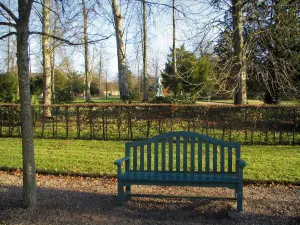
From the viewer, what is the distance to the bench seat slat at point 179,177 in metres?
4.58

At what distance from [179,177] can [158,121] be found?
6.76 meters

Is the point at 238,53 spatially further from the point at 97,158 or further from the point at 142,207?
the point at 142,207

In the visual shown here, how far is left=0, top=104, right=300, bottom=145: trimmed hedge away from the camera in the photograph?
10.8 m

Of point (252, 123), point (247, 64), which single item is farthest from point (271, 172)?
point (247, 64)

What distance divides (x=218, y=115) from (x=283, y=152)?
2437mm

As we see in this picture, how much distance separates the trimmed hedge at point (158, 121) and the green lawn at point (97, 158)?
0.78 m

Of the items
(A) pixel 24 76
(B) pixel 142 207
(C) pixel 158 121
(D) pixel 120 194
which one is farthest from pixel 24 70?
(C) pixel 158 121

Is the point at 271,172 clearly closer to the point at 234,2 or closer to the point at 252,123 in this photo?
the point at 252,123

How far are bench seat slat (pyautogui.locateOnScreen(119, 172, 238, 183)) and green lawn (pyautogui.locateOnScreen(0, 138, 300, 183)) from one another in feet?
5.92

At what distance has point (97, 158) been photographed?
846cm

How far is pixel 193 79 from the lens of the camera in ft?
104

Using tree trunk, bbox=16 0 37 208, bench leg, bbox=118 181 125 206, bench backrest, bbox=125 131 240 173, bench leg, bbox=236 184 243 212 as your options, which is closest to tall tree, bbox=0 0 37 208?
tree trunk, bbox=16 0 37 208

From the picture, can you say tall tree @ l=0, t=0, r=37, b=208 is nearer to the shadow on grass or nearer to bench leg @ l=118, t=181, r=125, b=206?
the shadow on grass

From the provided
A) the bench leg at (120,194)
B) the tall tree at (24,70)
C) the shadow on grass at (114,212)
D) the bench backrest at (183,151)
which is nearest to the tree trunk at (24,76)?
the tall tree at (24,70)
